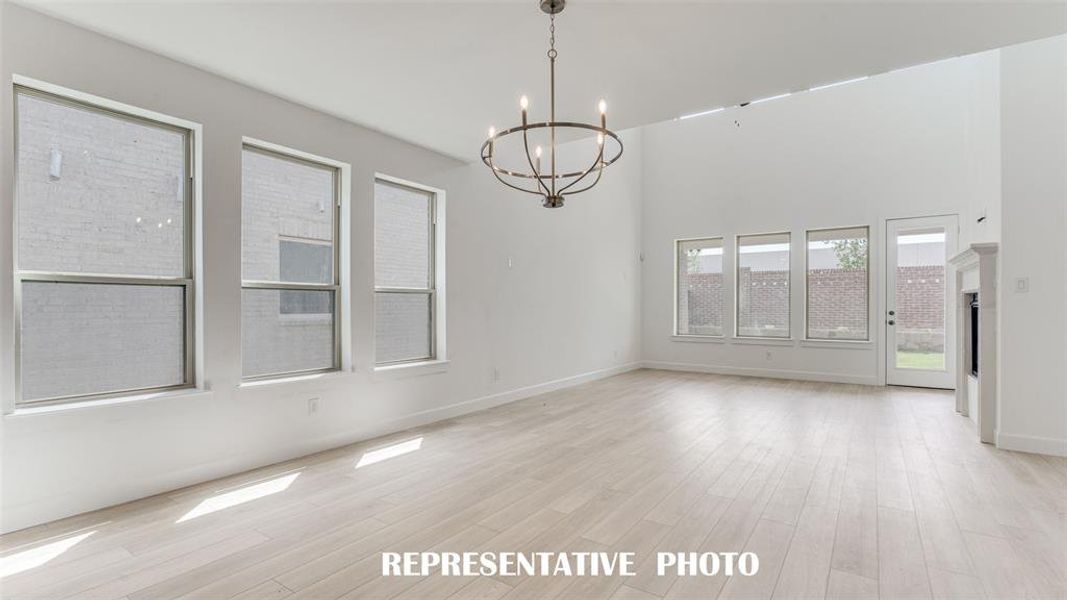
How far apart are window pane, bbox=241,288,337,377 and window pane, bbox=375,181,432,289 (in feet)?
2.12

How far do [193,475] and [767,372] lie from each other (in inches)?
287

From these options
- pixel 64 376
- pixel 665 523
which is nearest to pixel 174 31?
pixel 64 376

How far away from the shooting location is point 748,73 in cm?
309

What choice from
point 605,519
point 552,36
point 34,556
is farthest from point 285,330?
point 552,36

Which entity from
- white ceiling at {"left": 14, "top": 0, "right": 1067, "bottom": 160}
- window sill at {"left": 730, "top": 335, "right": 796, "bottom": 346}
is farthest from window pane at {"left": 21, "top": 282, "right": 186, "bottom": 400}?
window sill at {"left": 730, "top": 335, "right": 796, "bottom": 346}

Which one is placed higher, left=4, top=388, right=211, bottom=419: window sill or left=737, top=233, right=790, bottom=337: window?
left=737, top=233, right=790, bottom=337: window

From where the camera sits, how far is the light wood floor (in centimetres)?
195

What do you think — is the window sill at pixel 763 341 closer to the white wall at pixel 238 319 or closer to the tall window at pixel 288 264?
the white wall at pixel 238 319

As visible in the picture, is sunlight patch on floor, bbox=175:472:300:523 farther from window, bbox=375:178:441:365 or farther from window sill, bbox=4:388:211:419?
window, bbox=375:178:441:365

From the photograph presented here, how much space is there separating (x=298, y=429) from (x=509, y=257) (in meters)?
2.90

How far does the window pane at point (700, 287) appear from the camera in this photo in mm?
8031

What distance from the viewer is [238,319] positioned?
10.7 ft

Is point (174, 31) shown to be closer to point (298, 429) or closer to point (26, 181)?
point (26, 181)

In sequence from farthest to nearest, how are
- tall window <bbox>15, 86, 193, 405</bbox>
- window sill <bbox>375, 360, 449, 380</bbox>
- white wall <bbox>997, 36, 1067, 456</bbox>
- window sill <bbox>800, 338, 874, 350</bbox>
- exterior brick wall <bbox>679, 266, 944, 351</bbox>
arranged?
1. window sill <bbox>800, 338, 874, 350</bbox>
2. exterior brick wall <bbox>679, 266, 944, 351</bbox>
3. window sill <bbox>375, 360, 449, 380</bbox>
4. white wall <bbox>997, 36, 1067, 456</bbox>
5. tall window <bbox>15, 86, 193, 405</bbox>
